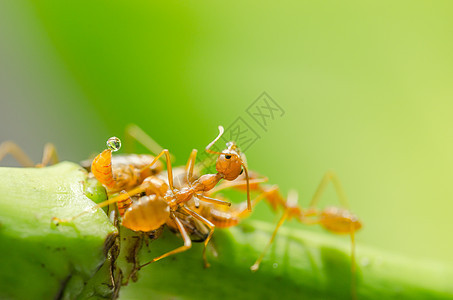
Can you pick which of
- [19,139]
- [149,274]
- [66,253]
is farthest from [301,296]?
[19,139]

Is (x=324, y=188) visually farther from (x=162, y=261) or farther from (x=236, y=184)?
(x=162, y=261)

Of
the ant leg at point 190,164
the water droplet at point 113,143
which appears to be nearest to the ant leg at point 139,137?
the ant leg at point 190,164

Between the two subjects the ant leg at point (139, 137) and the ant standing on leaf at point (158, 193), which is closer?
the ant standing on leaf at point (158, 193)

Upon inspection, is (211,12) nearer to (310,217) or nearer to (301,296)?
(310,217)

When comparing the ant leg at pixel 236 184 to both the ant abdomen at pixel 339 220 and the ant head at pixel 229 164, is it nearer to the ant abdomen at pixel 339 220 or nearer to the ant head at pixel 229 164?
the ant head at pixel 229 164

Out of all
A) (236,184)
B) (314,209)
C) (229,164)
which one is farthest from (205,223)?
(314,209)
